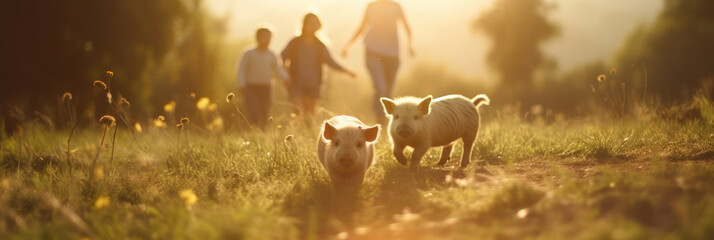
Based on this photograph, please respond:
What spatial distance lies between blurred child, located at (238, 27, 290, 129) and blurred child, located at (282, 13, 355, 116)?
0.76 ft

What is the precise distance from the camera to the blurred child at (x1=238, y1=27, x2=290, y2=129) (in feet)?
36.8

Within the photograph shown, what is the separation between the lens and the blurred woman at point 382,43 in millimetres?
10914

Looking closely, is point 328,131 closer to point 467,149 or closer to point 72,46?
point 467,149

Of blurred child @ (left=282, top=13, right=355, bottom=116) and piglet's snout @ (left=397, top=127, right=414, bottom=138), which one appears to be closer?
piglet's snout @ (left=397, top=127, right=414, bottom=138)

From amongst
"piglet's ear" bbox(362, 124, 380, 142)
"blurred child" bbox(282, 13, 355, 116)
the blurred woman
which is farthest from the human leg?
"piglet's ear" bbox(362, 124, 380, 142)

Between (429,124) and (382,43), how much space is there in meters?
4.50

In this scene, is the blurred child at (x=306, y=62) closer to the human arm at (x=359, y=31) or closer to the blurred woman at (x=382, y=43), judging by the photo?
the human arm at (x=359, y=31)

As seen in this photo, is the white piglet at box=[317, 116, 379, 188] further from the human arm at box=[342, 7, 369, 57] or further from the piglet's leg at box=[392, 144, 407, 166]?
the human arm at box=[342, 7, 369, 57]

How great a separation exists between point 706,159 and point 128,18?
14842 mm

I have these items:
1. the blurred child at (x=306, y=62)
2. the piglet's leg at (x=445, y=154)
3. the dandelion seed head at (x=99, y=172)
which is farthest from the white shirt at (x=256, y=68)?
the dandelion seed head at (x=99, y=172)

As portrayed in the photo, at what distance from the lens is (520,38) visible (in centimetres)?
4481

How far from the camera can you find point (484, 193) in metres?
4.60

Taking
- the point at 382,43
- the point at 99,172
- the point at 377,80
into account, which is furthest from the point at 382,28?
the point at 99,172

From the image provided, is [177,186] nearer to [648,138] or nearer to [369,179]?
[369,179]
